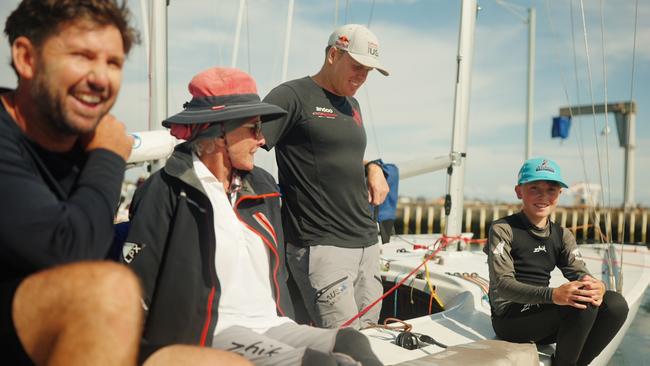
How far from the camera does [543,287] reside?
276 centimetres

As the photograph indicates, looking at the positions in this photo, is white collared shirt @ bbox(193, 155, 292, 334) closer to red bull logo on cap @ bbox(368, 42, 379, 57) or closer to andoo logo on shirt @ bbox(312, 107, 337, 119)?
andoo logo on shirt @ bbox(312, 107, 337, 119)

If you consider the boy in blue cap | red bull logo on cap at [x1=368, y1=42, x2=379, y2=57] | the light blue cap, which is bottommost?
the boy in blue cap

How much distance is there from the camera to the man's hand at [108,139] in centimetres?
142

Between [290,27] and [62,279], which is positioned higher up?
[290,27]

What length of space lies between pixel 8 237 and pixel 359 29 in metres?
2.06

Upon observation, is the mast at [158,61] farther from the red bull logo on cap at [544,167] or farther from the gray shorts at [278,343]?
the gray shorts at [278,343]

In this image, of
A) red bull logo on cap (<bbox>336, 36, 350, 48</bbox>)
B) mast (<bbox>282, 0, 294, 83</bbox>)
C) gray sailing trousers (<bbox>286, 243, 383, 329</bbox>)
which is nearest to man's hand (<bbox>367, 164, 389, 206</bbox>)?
gray sailing trousers (<bbox>286, 243, 383, 329</bbox>)

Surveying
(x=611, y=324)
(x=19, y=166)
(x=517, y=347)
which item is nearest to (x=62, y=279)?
(x=19, y=166)

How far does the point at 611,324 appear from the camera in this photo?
2752 mm

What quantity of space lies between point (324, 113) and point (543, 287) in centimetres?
144

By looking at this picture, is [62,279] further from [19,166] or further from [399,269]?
[399,269]

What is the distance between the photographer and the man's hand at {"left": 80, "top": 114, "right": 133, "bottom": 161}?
1.42 meters

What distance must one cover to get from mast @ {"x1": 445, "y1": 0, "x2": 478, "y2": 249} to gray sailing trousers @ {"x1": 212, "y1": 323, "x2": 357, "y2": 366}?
340cm

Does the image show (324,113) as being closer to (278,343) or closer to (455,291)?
(278,343)
